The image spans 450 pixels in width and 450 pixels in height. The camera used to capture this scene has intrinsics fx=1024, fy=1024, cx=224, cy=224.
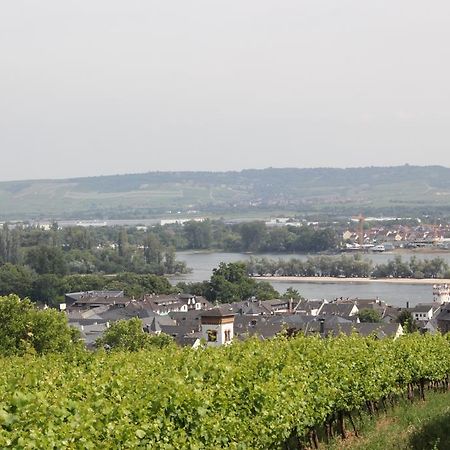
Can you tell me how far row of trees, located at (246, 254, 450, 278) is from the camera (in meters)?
109

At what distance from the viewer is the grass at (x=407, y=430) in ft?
51.5

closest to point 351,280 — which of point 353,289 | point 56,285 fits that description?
point 353,289

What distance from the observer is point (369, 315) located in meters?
60.1

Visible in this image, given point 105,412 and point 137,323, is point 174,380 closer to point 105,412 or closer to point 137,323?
point 105,412

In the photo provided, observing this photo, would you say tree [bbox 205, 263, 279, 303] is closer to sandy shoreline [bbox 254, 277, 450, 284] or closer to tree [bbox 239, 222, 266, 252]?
sandy shoreline [bbox 254, 277, 450, 284]

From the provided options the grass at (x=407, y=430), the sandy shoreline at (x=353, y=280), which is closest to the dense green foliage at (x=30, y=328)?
the grass at (x=407, y=430)

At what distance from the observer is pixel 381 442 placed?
53.3 feet

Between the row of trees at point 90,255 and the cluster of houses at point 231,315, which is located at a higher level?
the cluster of houses at point 231,315

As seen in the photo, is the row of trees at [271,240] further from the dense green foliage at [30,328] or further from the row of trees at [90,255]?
the dense green foliage at [30,328]

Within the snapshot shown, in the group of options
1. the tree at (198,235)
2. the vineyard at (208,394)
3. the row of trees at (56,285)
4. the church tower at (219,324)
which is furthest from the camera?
the tree at (198,235)

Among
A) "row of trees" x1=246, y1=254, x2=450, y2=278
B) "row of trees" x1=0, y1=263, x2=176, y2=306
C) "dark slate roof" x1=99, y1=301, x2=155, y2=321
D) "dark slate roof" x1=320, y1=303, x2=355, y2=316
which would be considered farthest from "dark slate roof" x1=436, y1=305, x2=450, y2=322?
"row of trees" x1=246, y1=254, x2=450, y2=278

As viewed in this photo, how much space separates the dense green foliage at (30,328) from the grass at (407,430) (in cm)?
1291

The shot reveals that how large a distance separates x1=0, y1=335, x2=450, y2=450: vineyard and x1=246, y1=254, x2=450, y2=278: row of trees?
88.8 meters

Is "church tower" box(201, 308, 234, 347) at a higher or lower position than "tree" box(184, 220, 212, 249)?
higher
